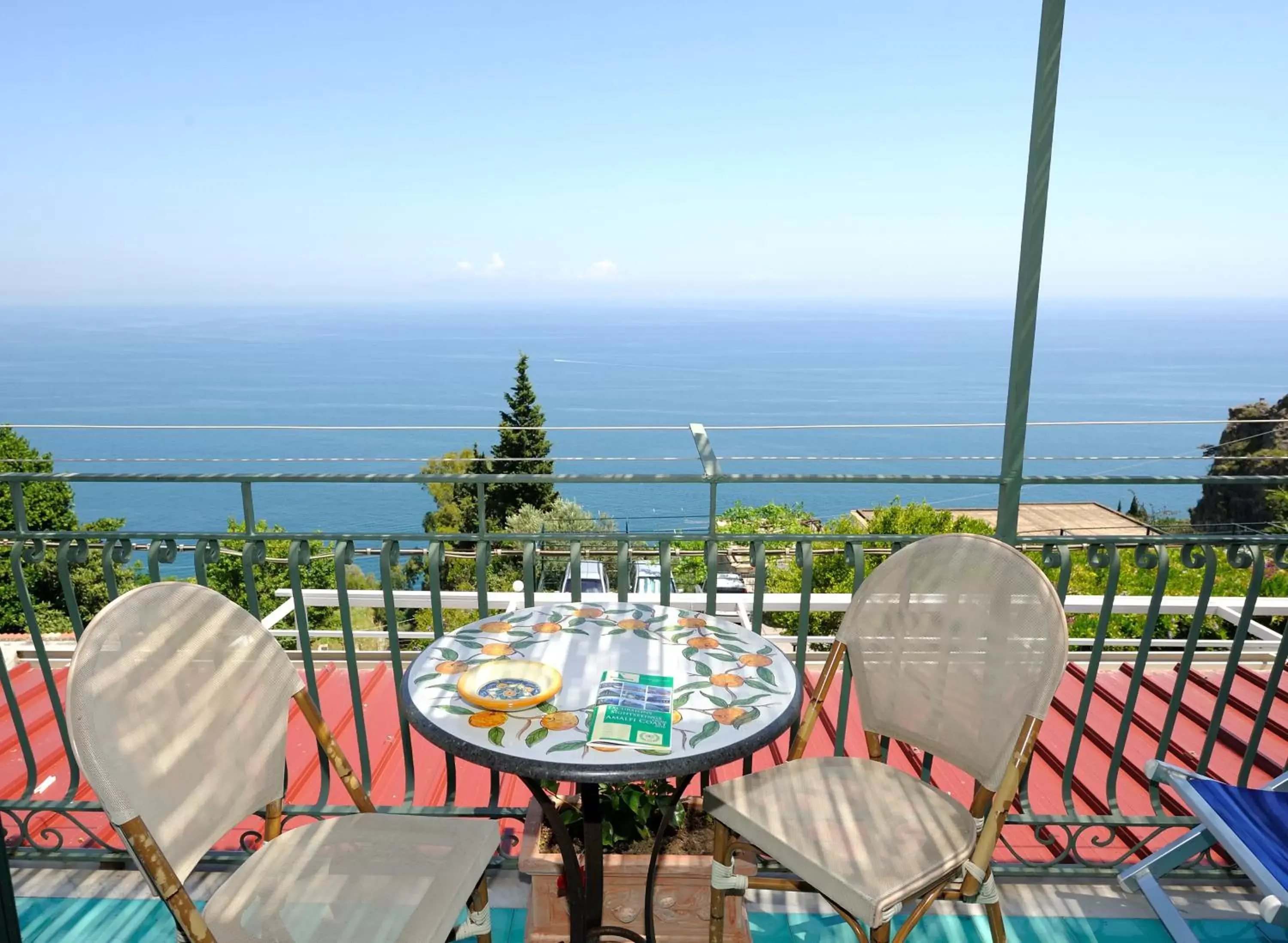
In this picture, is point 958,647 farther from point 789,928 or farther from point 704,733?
point 789,928

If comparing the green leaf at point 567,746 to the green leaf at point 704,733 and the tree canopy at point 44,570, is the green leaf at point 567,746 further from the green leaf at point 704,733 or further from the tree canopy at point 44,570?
the tree canopy at point 44,570

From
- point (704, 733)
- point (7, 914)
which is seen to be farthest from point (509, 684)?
point (7, 914)

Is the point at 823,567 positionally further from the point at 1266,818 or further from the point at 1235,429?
the point at 1235,429

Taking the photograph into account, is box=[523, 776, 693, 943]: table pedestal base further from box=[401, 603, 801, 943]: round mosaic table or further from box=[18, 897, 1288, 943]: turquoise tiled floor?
box=[18, 897, 1288, 943]: turquoise tiled floor

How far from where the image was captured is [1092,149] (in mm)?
90500

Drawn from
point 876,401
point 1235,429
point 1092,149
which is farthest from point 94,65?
point 1092,149

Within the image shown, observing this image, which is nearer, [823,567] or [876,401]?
[823,567]

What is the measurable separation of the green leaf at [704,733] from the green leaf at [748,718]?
3 centimetres

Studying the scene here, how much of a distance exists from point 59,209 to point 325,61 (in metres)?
49.9

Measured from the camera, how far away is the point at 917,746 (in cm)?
153

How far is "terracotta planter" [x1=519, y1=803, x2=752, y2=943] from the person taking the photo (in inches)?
56.9

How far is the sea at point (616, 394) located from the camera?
61.8m

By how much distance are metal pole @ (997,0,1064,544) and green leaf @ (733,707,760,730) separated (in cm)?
87

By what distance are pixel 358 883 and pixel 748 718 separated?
624 millimetres
